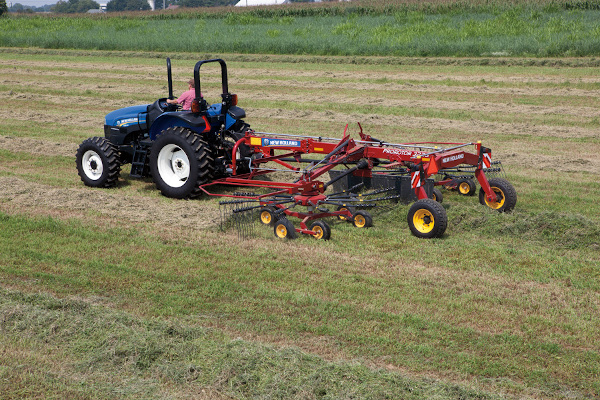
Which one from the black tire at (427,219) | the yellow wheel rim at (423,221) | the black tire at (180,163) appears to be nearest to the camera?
the black tire at (427,219)

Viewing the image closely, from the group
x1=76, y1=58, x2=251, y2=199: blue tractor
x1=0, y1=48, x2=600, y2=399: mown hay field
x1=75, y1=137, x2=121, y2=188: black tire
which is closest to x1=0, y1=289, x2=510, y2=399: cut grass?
x1=0, y1=48, x2=600, y2=399: mown hay field

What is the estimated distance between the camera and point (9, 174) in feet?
34.8

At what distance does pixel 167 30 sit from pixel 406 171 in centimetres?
2774

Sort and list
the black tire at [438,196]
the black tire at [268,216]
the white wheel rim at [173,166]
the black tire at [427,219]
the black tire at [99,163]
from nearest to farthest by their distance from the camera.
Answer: the black tire at [427,219]
the black tire at [268,216]
the black tire at [438,196]
the white wheel rim at [173,166]
the black tire at [99,163]

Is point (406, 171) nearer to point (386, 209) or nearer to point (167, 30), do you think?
point (386, 209)

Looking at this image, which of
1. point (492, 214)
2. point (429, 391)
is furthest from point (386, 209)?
point (429, 391)

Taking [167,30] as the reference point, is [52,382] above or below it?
A: below

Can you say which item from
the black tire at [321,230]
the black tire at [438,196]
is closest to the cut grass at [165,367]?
the black tire at [321,230]

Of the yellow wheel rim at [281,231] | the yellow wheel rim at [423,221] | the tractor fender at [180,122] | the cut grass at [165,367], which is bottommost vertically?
the cut grass at [165,367]

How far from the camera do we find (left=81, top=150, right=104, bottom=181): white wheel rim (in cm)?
998

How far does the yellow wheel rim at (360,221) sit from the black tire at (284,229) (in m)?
0.85

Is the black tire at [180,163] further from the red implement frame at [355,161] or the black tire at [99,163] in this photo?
the black tire at [99,163]

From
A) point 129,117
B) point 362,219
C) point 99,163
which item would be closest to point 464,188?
point 362,219

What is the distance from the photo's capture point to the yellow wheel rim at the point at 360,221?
7.93m
